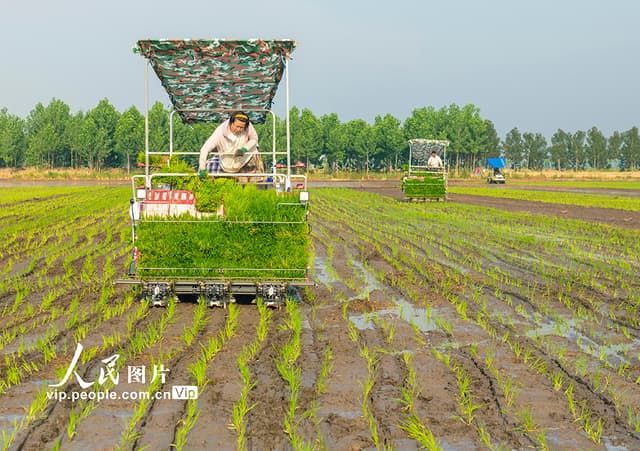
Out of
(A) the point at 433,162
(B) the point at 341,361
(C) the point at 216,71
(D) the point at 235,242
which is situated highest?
(C) the point at 216,71

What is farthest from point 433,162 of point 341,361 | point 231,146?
point 341,361

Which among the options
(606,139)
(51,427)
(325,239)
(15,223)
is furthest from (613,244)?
(606,139)

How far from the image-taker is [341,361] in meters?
6.32

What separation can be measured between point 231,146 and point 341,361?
4675mm

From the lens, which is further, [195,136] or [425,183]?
[195,136]

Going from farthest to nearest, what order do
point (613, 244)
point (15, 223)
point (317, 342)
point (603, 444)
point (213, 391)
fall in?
point (15, 223)
point (613, 244)
point (317, 342)
point (213, 391)
point (603, 444)

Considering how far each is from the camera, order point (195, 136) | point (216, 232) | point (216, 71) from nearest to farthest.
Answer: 1. point (216, 232)
2. point (216, 71)
3. point (195, 136)

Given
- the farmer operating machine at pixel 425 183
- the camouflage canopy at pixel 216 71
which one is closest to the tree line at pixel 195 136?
the farmer operating machine at pixel 425 183

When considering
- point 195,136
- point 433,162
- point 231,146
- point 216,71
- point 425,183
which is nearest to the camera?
point 216,71

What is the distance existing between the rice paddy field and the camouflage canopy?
3162 millimetres

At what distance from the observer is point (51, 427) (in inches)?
183

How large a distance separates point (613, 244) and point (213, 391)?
13082 mm

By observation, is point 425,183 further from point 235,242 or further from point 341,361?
point 341,361

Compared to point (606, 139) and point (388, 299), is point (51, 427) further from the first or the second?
point (606, 139)
